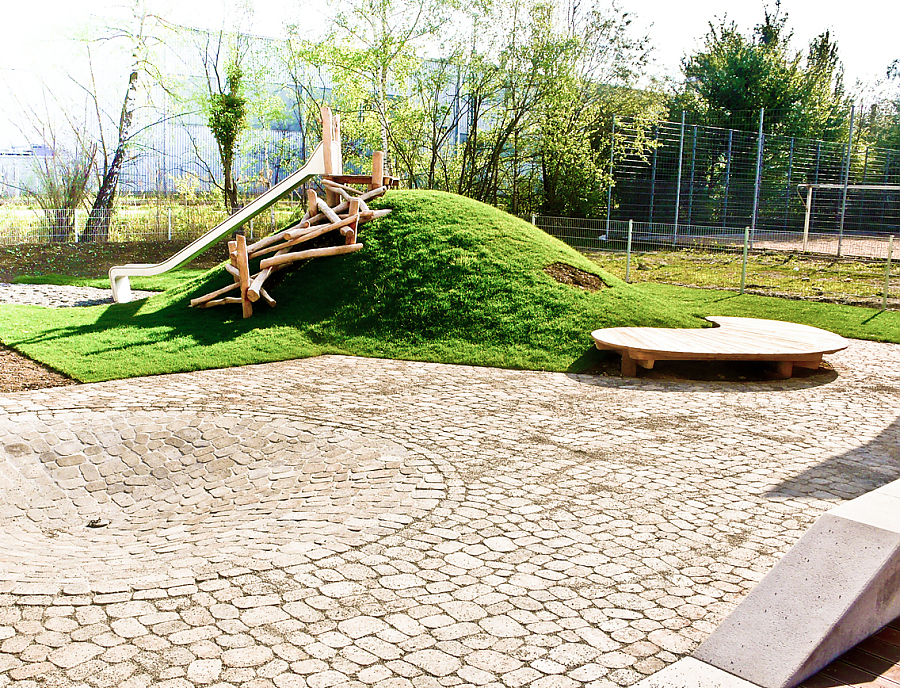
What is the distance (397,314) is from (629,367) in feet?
9.90

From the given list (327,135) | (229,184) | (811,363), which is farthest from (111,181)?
(811,363)

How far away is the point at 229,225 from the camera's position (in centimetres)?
1120

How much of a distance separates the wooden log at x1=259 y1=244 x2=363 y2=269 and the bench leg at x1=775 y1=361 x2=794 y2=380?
5.64 meters

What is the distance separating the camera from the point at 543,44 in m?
19.5

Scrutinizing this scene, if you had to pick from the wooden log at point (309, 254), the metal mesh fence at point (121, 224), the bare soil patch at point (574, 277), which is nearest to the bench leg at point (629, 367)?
the bare soil patch at point (574, 277)

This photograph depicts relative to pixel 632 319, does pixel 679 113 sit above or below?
above

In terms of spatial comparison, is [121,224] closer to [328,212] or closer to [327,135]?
[327,135]

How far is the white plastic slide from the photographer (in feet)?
36.7

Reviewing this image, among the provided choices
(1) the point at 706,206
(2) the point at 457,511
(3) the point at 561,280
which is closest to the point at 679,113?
(1) the point at 706,206

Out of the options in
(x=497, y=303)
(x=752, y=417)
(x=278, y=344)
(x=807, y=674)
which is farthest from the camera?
(x=497, y=303)

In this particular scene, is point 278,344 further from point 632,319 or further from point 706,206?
point 706,206

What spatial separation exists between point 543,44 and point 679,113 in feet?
31.4

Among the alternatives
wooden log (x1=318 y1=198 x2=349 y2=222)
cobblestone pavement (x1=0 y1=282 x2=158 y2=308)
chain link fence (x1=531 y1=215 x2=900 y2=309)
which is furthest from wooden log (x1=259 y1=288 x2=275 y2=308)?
chain link fence (x1=531 y1=215 x2=900 y2=309)

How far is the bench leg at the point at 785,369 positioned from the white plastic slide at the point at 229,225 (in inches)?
272
